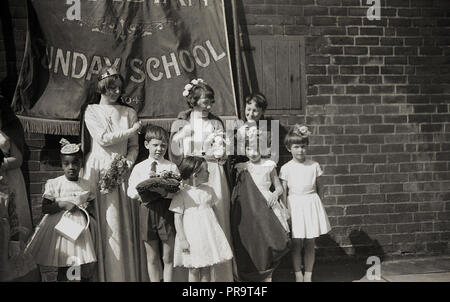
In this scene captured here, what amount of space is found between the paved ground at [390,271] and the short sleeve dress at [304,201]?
2.47ft

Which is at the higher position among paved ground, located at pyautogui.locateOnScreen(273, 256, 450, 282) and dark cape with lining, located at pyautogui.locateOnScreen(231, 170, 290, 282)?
→ dark cape with lining, located at pyautogui.locateOnScreen(231, 170, 290, 282)

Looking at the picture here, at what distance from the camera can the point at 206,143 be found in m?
4.39

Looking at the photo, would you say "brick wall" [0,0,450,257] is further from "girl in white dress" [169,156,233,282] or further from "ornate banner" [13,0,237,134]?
"girl in white dress" [169,156,233,282]

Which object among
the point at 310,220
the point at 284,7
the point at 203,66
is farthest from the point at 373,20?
the point at 310,220

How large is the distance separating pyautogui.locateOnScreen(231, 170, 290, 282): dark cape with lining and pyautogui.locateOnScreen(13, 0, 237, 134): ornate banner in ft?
3.52

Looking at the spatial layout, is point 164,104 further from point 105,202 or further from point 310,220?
point 310,220

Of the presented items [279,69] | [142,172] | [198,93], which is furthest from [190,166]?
[279,69]

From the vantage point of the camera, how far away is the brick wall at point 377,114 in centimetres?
555

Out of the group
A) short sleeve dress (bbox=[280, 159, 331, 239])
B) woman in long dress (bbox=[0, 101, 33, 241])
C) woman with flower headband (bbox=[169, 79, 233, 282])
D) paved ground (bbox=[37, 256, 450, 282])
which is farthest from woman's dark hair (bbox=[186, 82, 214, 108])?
paved ground (bbox=[37, 256, 450, 282])

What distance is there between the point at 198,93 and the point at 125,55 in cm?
103

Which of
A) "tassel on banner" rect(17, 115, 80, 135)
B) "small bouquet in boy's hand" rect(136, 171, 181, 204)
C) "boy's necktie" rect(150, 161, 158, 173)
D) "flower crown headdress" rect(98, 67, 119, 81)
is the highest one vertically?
"flower crown headdress" rect(98, 67, 119, 81)

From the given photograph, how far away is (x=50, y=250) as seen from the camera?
3.91 m

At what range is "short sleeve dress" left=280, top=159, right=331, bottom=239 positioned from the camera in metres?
4.53

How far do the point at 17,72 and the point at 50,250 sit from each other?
197 cm
